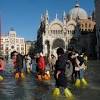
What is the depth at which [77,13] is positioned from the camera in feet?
455

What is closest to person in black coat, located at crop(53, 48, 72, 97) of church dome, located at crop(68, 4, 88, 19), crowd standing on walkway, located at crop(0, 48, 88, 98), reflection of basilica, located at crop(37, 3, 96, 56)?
crowd standing on walkway, located at crop(0, 48, 88, 98)

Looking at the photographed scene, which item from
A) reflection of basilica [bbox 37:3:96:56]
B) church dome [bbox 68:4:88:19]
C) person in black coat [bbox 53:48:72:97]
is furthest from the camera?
church dome [bbox 68:4:88:19]

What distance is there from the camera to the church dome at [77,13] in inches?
5453

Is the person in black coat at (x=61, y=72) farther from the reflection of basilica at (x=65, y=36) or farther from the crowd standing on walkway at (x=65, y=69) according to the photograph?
the reflection of basilica at (x=65, y=36)

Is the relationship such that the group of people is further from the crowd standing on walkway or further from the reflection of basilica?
the reflection of basilica

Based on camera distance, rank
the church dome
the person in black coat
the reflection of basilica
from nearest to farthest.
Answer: the person in black coat, the reflection of basilica, the church dome

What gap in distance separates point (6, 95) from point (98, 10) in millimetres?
93938

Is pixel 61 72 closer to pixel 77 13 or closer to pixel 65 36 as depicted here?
pixel 65 36

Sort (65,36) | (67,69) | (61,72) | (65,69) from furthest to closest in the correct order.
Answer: (65,36) → (67,69) → (65,69) → (61,72)

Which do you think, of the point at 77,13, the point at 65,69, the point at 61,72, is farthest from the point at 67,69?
the point at 77,13

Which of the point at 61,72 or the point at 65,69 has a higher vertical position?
the point at 65,69

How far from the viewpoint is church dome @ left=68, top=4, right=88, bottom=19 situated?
454ft

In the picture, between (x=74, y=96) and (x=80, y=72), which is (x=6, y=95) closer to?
(x=74, y=96)

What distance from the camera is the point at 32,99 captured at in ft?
46.6
